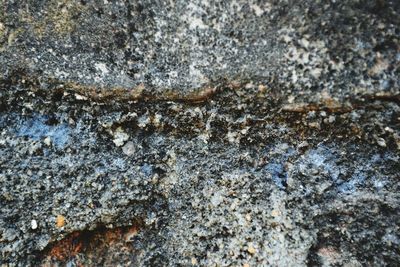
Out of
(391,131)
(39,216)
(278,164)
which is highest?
(391,131)

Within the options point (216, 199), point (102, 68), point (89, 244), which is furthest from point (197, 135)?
point (89, 244)

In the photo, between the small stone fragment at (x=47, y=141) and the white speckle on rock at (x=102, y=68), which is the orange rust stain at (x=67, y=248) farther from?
the white speckle on rock at (x=102, y=68)

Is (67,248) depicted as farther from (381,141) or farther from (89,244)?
(381,141)

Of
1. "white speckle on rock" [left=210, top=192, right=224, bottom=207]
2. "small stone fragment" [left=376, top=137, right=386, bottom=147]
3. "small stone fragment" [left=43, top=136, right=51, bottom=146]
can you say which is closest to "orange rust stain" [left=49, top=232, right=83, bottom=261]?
"small stone fragment" [left=43, top=136, right=51, bottom=146]

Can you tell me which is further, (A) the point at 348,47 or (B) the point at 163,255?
(B) the point at 163,255

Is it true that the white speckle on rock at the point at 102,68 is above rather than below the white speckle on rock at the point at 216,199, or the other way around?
above

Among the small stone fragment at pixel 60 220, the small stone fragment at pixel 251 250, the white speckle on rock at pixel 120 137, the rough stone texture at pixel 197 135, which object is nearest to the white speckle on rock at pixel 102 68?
the rough stone texture at pixel 197 135

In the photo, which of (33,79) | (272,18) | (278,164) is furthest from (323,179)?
(33,79)

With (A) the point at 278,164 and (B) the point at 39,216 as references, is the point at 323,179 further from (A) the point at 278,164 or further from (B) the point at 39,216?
(B) the point at 39,216

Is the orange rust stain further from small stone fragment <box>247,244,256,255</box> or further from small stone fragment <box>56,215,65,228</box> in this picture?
small stone fragment <box>247,244,256,255</box>
